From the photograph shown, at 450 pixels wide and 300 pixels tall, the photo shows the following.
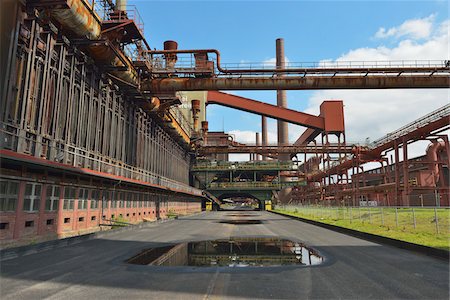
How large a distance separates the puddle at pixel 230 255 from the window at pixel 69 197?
21.8 ft

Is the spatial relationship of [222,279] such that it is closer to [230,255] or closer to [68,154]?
[230,255]

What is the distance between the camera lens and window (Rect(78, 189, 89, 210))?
1688 cm

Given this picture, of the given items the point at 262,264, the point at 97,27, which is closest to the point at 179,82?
the point at 97,27

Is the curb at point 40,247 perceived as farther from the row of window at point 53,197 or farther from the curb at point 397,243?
the curb at point 397,243

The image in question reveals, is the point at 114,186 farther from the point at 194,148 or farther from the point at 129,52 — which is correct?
the point at 194,148

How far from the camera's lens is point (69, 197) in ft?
51.8

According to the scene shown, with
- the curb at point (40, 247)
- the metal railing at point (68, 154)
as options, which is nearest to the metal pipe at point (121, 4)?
the metal railing at point (68, 154)

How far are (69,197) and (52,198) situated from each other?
61.4 inches

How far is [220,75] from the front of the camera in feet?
78.6

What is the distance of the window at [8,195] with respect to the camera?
36.6ft

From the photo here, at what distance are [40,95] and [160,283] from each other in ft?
40.0

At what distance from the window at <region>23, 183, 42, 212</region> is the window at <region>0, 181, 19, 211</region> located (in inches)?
22.2

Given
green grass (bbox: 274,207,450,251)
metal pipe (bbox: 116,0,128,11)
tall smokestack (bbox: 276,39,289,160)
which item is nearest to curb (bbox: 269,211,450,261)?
green grass (bbox: 274,207,450,251)

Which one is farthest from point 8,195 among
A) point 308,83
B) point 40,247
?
point 308,83
